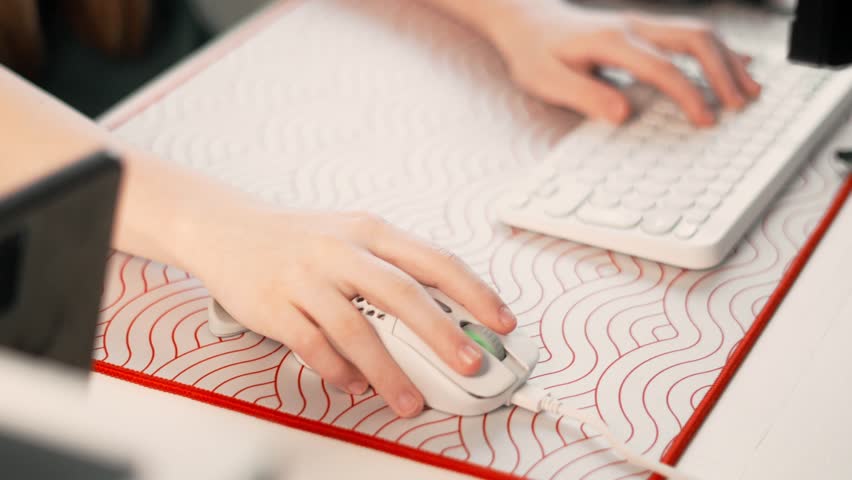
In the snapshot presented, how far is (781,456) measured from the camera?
0.50 metres

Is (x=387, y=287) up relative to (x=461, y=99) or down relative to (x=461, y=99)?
down

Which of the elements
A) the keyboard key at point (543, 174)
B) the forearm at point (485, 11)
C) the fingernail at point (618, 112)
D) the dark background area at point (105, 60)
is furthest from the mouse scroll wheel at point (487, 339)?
the dark background area at point (105, 60)

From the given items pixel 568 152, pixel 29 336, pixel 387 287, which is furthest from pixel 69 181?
pixel 568 152

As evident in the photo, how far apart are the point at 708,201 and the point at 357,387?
300mm

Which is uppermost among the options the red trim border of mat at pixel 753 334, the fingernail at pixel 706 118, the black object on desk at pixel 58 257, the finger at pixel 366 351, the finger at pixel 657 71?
the finger at pixel 657 71

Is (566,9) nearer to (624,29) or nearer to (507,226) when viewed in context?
(624,29)

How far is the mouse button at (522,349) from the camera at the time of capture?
1.77ft

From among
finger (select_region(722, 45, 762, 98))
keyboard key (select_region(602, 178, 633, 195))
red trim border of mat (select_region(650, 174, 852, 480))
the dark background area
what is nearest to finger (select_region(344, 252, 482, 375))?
red trim border of mat (select_region(650, 174, 852, 480))

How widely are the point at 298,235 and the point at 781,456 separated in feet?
0.97

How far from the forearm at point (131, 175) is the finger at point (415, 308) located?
0.13 m

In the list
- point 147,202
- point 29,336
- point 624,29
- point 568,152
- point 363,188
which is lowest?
point 29,336

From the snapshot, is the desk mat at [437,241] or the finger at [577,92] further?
the finger at [577,92]

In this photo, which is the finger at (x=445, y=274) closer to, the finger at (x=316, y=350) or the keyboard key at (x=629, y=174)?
the finger at (x=316, y=350)

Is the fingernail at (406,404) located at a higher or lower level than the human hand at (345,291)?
lower
